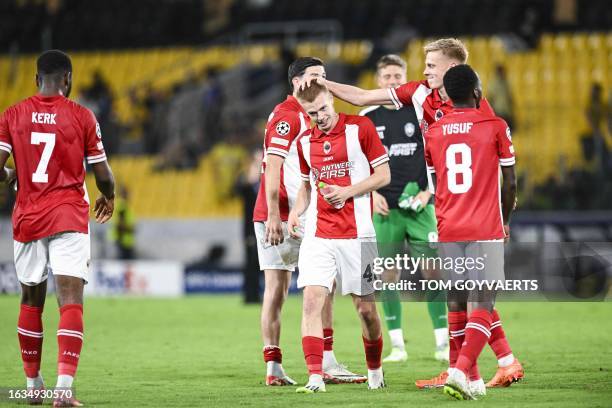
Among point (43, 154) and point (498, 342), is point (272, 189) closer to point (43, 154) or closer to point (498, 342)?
point (43, 154)

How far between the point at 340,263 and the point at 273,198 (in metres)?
0.66

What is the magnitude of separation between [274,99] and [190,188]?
288 centimetres

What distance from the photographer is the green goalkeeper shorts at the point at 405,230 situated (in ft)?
34.1

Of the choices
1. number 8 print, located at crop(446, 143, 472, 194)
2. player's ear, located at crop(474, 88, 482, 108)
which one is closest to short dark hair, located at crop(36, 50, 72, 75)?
number 8 print, located at crop(446, 143, 472, 194)

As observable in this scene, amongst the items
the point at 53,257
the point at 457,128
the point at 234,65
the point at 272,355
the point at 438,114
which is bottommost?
the point at 272,355

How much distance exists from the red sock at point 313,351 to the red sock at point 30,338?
1741 mm

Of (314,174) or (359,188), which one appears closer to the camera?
(359,188)

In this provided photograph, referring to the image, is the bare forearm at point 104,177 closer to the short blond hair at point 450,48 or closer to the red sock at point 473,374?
the short blond hair at point 450,48

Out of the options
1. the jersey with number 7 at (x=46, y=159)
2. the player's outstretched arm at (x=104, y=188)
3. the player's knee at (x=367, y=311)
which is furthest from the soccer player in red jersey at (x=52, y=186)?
the player's knee at (x=367, y=311)

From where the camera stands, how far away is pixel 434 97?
808 centimetres

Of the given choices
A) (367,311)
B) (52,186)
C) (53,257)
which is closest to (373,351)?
(367,311)

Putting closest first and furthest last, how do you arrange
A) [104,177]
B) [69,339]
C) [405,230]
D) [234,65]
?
[69,339], [104,177], [405,230], [234,65]

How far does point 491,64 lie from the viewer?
1030 inches

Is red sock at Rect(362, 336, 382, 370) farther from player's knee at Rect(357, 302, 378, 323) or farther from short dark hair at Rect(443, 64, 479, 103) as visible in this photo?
short dark hair at Rect(443, 64, 479, 103)
